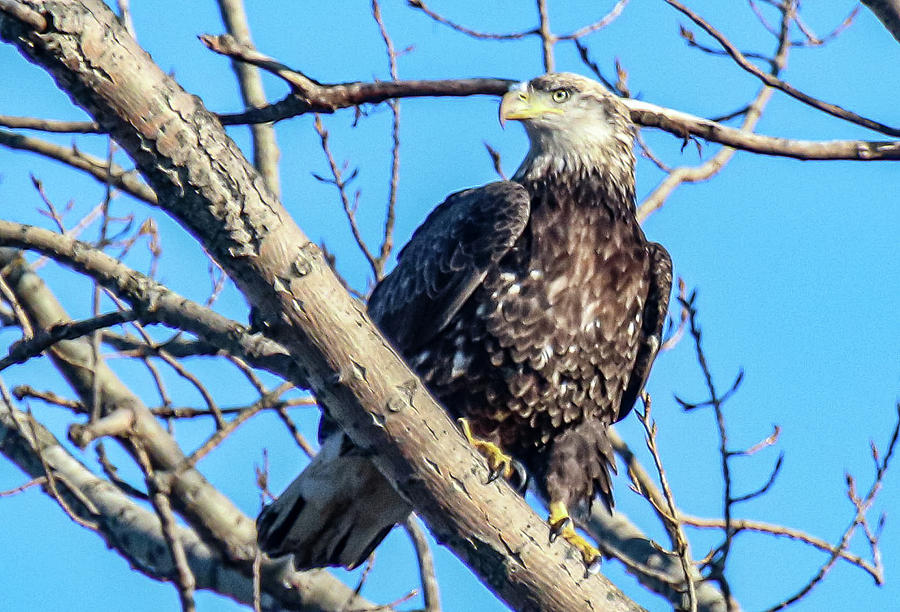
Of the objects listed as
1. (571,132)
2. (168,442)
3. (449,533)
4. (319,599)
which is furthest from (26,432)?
(571,132)

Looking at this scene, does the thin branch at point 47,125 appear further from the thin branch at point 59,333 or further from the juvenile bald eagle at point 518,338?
the juvenile bald eagle at point 518,338

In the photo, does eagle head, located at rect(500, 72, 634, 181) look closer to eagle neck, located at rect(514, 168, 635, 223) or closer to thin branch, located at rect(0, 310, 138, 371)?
eagle neck, located at rect(514, 168, 635, 223)

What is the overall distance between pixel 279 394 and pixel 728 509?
2.27 metres

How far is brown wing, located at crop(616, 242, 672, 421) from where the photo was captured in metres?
5.31

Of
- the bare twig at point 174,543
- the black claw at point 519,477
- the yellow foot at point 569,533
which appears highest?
the black claw at point 519,477

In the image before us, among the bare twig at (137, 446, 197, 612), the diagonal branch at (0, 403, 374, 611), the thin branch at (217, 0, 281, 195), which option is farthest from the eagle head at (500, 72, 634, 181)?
the bare twig at (137, 446, 197, 612)

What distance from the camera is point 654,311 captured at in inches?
210

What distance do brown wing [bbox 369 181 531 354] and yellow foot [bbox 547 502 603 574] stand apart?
37.5 inches

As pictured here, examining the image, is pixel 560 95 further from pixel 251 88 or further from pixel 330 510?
pixel 330 510

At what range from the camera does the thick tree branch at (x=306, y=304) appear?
2912mm

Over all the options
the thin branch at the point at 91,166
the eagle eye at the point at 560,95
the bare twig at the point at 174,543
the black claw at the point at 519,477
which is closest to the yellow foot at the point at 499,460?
the black claw at the point at 519,477

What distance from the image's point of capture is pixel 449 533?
3666 millimetres

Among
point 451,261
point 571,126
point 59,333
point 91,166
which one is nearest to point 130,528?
point 59,333

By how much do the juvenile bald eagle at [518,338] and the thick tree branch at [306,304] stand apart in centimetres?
98
